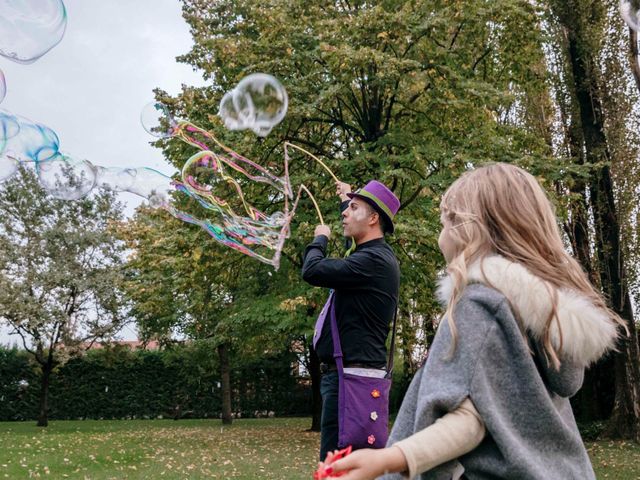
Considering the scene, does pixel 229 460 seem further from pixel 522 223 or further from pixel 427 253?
pixel 522 223

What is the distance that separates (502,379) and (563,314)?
0.77ft

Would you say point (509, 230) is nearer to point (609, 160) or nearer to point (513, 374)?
point (513, 374)

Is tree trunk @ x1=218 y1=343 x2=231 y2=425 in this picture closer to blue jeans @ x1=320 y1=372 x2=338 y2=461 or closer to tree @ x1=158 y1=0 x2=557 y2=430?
tree @ x1=158 y1=0 x2=557 y2=430

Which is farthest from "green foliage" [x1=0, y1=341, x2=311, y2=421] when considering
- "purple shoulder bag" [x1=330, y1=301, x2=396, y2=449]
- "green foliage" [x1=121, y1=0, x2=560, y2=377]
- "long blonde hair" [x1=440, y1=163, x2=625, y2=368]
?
"long blonde hair" [x1=440, y1=163, x2=625, y2=368]

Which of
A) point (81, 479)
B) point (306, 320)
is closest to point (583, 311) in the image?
point (81, 479)

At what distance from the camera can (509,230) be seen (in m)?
1.92

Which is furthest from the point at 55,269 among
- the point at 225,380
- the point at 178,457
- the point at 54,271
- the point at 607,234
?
the point at 607,234

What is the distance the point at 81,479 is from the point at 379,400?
21.8 feet

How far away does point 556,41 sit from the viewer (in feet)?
51.4

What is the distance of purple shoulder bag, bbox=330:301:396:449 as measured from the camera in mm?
3436

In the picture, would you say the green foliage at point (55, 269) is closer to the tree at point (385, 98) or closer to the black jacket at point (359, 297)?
the tree at point (385, 98)

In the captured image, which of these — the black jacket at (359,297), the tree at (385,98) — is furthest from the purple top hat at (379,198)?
the tree at (385,98)

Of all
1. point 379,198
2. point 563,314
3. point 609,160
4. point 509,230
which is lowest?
point 563,314

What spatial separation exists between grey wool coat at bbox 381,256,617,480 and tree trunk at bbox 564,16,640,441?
1374 centimetres
